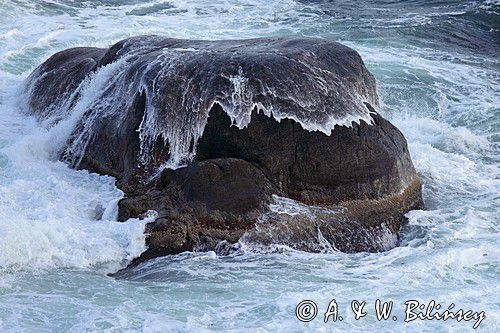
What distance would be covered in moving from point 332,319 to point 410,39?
459 inches

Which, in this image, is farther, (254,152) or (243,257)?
(254,152)

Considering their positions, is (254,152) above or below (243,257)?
above

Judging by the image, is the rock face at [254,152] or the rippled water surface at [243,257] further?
the rock face at [254,152]

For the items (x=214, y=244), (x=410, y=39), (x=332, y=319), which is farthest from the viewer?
(x=410, y=39)

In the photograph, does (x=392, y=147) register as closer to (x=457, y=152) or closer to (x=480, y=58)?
(x=457, y=152)

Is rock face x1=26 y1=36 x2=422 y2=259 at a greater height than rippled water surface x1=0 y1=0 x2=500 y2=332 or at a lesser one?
greater

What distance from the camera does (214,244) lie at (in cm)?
717

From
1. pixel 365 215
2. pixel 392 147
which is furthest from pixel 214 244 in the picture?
pixel 392 147

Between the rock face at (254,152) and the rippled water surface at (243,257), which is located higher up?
the rock face at (254,152)

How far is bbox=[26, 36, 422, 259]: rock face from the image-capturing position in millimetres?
7340

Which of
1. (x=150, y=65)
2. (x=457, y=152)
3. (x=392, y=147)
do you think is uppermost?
(x=150, y=65)

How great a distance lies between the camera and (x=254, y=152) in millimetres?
7746

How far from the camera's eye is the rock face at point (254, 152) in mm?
7340

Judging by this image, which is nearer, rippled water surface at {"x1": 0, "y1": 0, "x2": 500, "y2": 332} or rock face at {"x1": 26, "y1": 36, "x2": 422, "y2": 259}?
rippled water surface at {"x1": 0, "y1": 0, "x2": 500, "y2": 332}
